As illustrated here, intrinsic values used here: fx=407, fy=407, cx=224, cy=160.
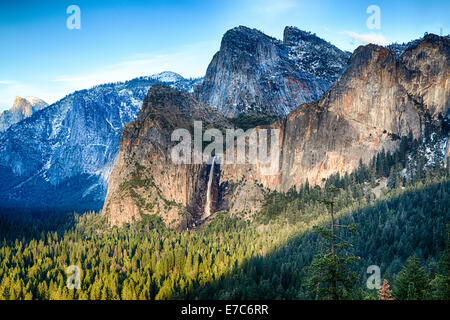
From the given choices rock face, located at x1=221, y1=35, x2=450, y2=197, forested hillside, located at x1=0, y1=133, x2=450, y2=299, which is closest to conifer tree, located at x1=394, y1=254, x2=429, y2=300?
forested hillside, located at x1=0, y1=133, x2=450, y2=299

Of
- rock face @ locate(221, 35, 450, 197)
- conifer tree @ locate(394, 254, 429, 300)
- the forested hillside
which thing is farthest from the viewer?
rock face @ locate(221, 35, 450, 197)

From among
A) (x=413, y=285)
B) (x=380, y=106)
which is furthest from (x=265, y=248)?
(x=380, y=106)

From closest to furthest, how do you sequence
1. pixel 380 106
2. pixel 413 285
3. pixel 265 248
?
pixel 413 285 → pixel 265 248 → pixel 380 106

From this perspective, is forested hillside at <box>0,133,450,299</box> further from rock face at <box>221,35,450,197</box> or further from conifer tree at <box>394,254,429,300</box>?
rock face at <box>221,35,450,197</box>

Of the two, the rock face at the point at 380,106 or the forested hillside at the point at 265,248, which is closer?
the forested hillside at the point at 265,248

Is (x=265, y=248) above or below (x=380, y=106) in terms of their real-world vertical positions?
below

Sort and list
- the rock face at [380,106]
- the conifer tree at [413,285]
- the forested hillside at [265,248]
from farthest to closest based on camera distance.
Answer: the rock face at [380,106] → the forested hillside at [265,248] → the conifer tree at [413,285]

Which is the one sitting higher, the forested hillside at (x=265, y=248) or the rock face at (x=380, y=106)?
the rock face at (x=380, y=106)

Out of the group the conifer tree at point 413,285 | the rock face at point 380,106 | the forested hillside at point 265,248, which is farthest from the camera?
the rock face at point 380,106

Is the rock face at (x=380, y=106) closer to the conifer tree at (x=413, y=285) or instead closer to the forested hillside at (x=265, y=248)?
the forested hillside at (x=265, y=248)

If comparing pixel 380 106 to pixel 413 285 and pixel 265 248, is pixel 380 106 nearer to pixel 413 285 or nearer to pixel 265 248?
pixel 265 248

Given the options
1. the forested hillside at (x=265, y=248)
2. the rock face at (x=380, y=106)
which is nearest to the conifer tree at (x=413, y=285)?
the forested hillside at (x=265, y=248)
